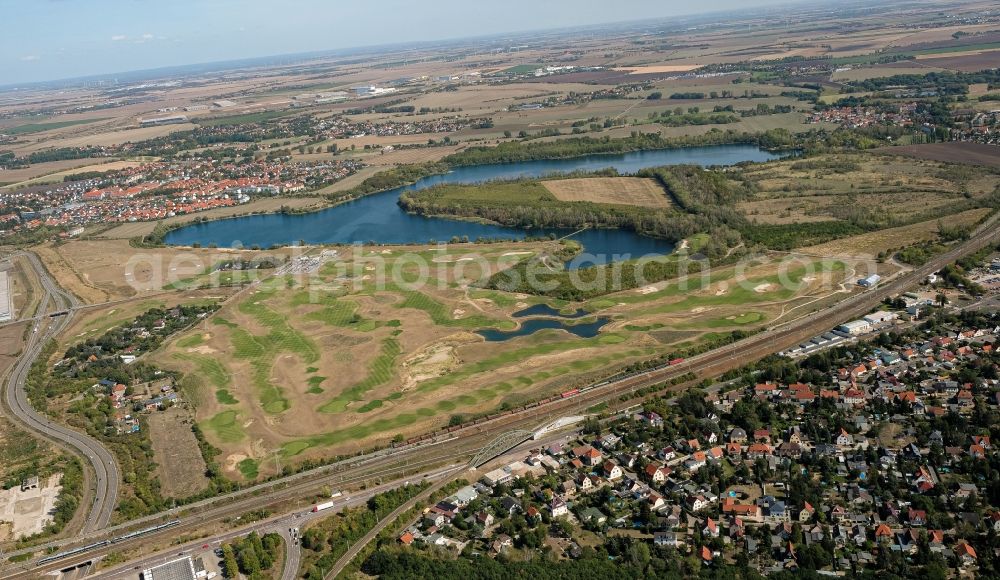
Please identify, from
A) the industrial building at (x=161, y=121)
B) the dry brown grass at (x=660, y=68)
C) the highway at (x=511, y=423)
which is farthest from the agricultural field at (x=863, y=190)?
the industrial building at (x=161, y=121)

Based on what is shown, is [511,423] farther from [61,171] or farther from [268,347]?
[61,171]

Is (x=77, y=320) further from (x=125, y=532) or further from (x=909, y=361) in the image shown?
(x=909, y=361)

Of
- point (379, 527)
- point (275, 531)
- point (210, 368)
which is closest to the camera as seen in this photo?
point (379, 527)

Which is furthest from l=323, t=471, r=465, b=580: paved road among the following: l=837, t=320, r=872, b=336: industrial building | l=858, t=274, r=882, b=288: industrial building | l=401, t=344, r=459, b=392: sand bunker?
l=858, t=274, r=882, b=288: industrial building

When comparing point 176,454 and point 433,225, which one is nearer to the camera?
point 176,454

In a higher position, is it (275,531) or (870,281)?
(870,281)

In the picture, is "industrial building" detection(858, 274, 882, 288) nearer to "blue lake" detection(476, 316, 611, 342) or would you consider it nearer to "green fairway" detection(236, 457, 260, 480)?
"blue lake" detection(476, 316, 611, 342)

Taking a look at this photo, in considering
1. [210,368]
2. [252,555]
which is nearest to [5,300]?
[210,368]
